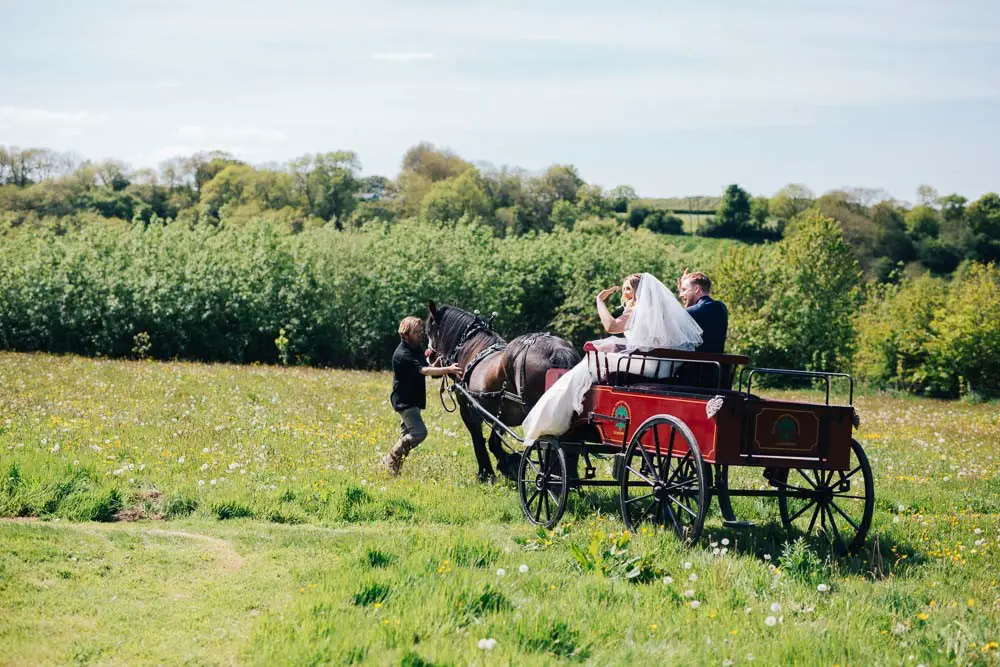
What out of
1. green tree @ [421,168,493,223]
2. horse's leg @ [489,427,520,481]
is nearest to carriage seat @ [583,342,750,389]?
horse's leg @ [489,427,520,481]

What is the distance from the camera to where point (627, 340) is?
824 centimetres

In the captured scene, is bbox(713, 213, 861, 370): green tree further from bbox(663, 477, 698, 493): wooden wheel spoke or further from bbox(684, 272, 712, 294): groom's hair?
bbox(663, 477, 698, 493): wooden wheel spoke

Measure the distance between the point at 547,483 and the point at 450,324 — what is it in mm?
3788

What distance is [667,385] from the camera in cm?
814

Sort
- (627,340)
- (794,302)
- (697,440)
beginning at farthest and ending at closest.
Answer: (794,302)
(627,340)
(697,440)

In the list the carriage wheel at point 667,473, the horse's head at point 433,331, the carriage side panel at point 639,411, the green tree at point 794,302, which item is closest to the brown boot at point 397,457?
the horse's head at point 433,331

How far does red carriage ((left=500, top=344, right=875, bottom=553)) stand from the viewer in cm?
698

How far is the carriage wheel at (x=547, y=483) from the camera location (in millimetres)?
8297

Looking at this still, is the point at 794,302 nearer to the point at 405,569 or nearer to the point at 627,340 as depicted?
the point at 627,340

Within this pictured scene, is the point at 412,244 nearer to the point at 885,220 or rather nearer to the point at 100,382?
the point at 100,382

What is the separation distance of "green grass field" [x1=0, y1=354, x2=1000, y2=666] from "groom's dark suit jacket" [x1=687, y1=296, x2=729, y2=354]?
1.88 metres

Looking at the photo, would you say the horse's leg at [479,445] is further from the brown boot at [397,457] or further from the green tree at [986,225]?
the green tree at [986,225]

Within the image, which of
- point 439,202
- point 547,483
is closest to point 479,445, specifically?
point 547,483

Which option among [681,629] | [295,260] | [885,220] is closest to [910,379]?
[295,260]
